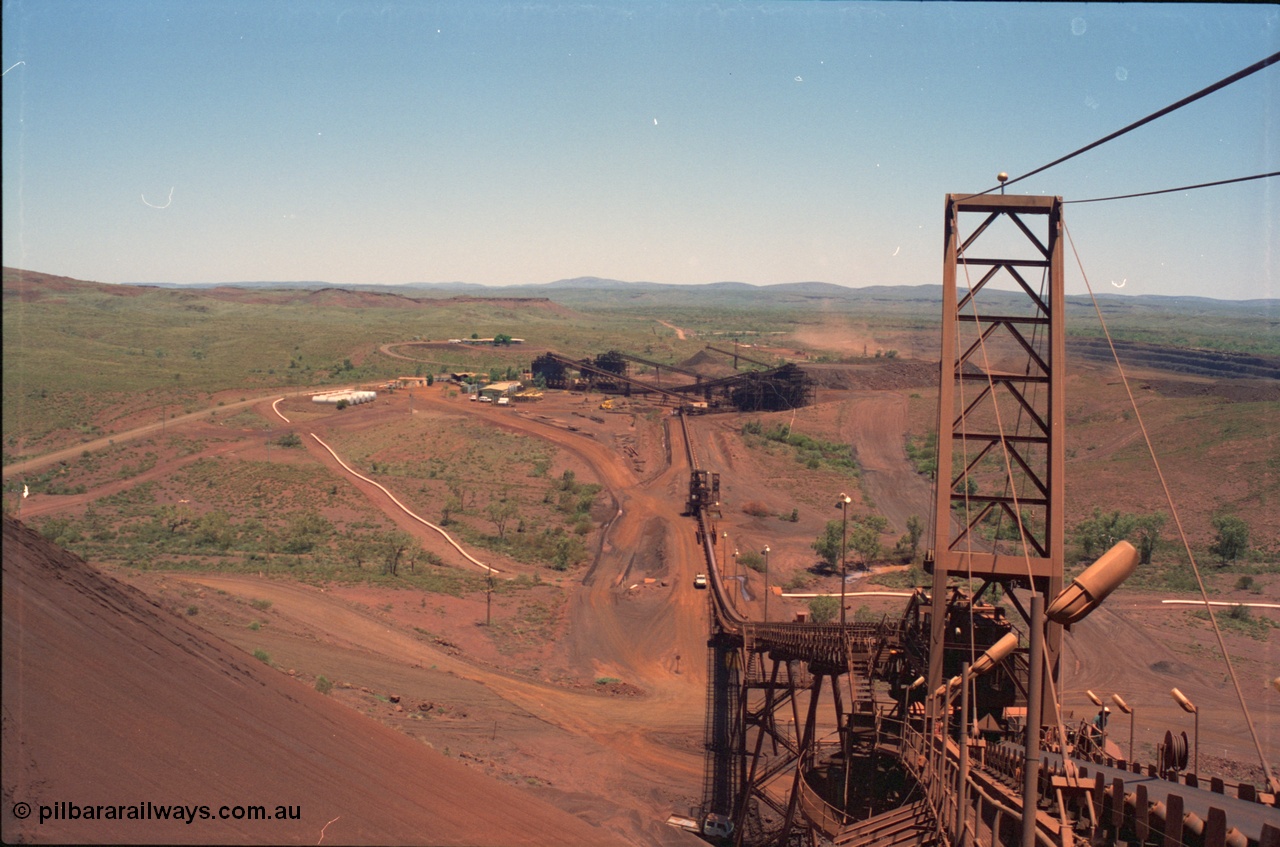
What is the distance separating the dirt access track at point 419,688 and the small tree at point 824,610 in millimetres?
1294

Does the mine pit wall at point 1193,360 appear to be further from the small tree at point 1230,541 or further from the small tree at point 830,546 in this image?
the small tree at point 830,546

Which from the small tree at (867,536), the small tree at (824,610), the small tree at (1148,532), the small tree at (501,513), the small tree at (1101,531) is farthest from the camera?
the small tree at (501,513)

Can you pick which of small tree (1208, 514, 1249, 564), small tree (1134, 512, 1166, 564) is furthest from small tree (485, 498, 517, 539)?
small tree (1208, 514, 1249, 564)

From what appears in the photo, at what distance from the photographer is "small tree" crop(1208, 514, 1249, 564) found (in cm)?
3847

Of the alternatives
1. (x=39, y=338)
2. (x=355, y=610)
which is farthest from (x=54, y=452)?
(x=355, y=610)

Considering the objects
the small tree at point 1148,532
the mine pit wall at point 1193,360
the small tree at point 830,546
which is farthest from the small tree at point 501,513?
the mine pit wall at point 1193,360

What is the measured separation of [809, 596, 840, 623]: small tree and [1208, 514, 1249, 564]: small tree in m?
19.4

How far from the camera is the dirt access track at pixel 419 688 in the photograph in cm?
863

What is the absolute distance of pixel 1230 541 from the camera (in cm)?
3856

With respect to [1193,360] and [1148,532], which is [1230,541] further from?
[1193,360]

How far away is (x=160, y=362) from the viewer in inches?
2965

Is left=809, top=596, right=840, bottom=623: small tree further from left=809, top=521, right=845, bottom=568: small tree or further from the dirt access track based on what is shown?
left=809, top=521, right=845, bottom=568: small tree

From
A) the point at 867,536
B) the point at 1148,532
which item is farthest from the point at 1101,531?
the point at 867,536

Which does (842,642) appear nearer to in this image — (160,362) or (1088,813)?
(1088,813)
